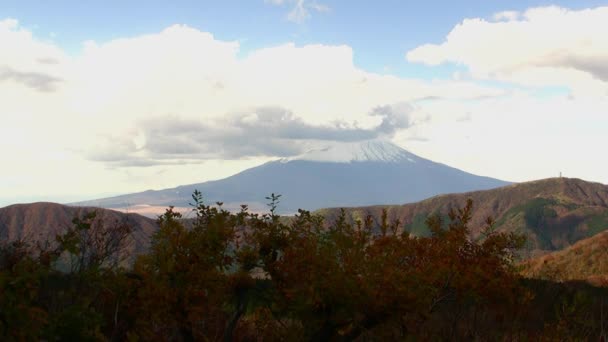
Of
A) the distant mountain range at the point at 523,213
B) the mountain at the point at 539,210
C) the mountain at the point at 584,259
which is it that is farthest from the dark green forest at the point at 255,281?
the mountain at the point at 539,210

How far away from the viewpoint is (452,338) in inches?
261

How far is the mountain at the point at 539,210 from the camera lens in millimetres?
138125

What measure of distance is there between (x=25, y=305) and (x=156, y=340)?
66.0 inches

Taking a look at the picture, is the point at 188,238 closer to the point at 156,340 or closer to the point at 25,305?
the point at 156,340

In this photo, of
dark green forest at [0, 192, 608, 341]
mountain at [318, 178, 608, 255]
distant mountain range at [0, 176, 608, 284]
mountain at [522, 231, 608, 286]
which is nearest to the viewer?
dark green forest at [0, 192, 608, 341]

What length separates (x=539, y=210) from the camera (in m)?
150

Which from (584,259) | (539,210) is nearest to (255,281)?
(584,259)

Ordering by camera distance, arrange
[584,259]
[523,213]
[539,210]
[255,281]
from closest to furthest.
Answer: [255,281] < [584,259] < [539,210] < [523,213]

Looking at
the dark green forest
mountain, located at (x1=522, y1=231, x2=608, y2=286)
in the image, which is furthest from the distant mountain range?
the dark green forest

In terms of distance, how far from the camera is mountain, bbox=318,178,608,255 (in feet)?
453

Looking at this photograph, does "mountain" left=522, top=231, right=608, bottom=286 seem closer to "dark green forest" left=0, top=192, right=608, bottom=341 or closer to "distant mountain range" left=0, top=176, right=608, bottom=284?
"dark green forest" left=0, top=192, right=608, bottom=341

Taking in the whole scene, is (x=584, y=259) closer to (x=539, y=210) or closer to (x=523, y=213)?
(x=523, y=213)

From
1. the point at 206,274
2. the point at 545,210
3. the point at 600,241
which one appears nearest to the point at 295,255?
the point at 206,274

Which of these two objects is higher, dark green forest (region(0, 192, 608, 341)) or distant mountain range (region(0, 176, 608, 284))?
dark green forest (region(0, 192, 608, 341))
